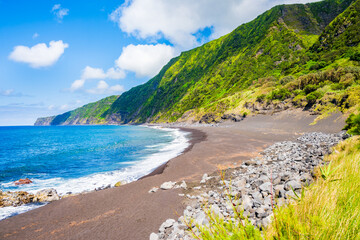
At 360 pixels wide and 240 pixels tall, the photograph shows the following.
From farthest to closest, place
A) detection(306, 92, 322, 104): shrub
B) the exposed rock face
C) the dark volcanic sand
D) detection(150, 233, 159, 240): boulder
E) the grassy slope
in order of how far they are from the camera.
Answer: the grassy slope
detection(306, 92, 322, 104): shrub
the exposed rock face
the dark volcanic sand
detection(150, 233, 159, 240): boulder

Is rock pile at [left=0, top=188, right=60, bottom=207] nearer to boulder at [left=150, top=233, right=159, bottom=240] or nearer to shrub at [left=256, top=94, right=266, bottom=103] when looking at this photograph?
boulder at [left=150, top=233, right=159, bottom=240]

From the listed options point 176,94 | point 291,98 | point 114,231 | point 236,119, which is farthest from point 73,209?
point 176,94

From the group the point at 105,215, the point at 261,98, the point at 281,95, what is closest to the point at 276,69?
the point at 261,98

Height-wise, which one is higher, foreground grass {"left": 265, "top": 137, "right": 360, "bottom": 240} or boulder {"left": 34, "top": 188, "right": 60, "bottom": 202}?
foreground grass {"left": 265, "top": 137, "right": 360, "bottom": 240}

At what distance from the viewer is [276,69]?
→ 8612 centimetres

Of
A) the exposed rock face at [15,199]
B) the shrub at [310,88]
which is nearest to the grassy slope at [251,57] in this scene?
the shrub at [310,88]

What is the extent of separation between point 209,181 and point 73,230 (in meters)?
6.71

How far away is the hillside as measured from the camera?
3659cm

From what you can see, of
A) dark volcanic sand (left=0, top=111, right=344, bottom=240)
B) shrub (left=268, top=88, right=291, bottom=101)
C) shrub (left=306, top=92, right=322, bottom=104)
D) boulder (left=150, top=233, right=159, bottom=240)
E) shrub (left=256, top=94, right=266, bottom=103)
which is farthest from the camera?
shrub (left=256, top=94, right=266, bottom=103)

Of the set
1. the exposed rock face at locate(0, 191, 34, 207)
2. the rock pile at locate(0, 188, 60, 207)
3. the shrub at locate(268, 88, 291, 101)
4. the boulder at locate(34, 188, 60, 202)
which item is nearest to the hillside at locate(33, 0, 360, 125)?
the shrub at locate(268, 88, 291, 101)

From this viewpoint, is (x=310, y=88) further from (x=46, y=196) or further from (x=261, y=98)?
(x=46, y=196)

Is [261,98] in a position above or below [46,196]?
above

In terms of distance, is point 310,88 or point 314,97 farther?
point 310,88

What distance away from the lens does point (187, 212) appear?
6.01m
